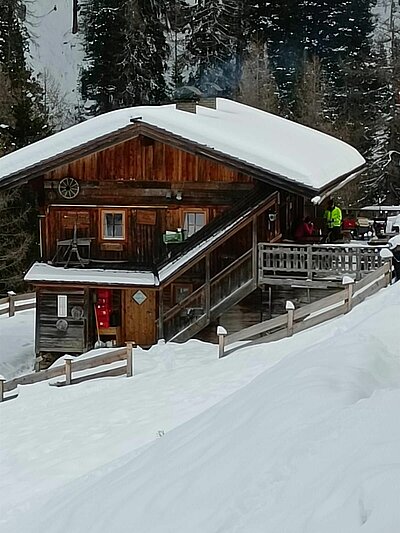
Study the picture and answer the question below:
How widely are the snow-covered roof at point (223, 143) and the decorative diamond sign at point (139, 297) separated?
139 inches

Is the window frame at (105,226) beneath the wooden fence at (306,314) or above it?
above

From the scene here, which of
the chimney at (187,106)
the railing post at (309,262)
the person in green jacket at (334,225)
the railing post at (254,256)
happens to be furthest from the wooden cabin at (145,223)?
the person in green jacket at (334,225)

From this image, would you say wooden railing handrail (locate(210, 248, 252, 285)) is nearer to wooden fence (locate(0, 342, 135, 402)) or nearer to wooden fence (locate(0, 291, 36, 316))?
wooden fence (locate(0, 342, 135, 402))

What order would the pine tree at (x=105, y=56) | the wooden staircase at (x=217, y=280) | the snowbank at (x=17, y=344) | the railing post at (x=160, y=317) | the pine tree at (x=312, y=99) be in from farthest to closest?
the pine tree at (x=105, y=56)
the pine tree at (x=312, y=99)
the snowbank at (x=17, y=344)
the railing post at (x=160, y=317)
the wooden staircase at (x=217, y=280)

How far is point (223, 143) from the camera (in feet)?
61.2

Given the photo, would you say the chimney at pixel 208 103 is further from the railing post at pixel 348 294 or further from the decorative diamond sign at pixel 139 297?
the railing post at pixel 348 294

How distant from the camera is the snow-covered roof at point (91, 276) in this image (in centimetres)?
1870

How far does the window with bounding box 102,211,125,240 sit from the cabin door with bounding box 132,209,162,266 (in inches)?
11.4

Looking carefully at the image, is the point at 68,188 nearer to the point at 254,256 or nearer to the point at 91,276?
the point at 91,276

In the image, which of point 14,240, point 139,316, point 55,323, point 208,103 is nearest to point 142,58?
point 14,240

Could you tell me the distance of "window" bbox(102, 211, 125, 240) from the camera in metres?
20.0

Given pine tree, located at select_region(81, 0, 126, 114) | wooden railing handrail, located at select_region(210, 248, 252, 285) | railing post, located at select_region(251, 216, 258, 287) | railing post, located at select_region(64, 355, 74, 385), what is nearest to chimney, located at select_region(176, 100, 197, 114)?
railing post, located at select_region(251, 216, 258, 287)

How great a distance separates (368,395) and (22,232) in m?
25.4

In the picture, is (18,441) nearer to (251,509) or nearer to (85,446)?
(85,446)
